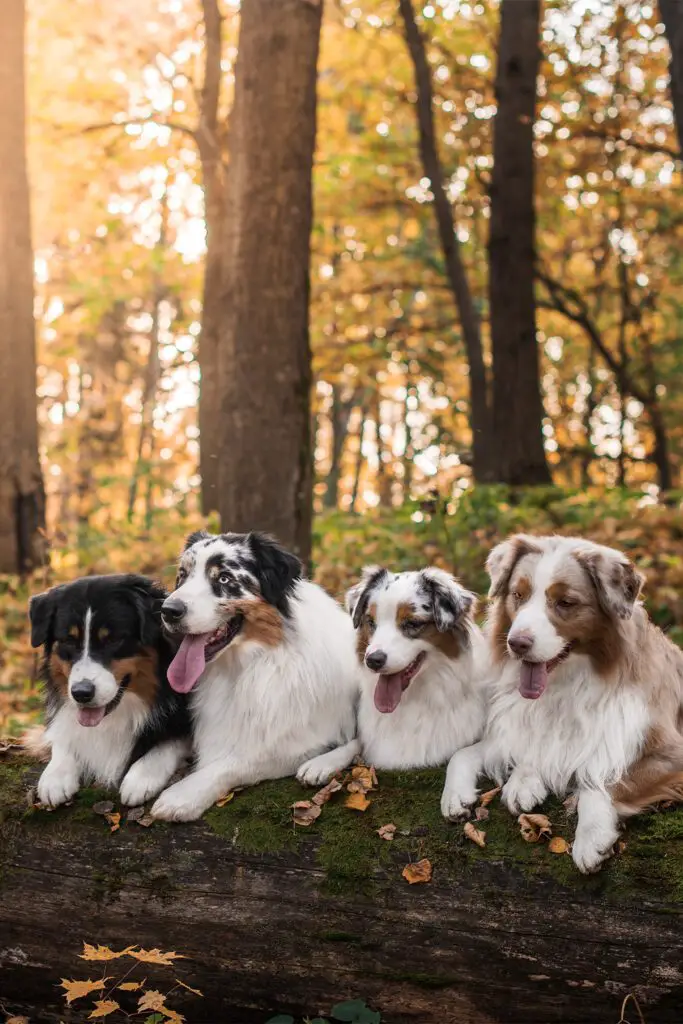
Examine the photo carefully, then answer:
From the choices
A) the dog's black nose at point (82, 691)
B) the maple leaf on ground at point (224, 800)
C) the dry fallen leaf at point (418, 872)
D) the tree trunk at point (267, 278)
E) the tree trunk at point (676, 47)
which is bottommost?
the dry fallen leaf at point (418, 872)

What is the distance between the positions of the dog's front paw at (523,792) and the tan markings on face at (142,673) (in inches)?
69.9

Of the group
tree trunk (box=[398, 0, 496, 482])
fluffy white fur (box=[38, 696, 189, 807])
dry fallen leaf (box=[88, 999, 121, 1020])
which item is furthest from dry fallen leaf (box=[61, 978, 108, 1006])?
tree trunk (box=[398, 0, 496, 482])

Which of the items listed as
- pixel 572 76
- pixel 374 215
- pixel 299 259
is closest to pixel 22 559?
pixel 299 259

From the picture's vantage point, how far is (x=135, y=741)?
476 cm

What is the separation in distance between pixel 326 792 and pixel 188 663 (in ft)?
2.93

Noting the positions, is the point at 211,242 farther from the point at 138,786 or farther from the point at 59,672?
the point at 138,786

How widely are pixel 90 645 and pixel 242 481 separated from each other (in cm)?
271

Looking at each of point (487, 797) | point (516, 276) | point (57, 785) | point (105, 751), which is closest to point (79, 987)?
point (57, 785)

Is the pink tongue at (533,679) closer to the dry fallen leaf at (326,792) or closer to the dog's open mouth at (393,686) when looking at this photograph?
the dog's open mouth at (393,686)

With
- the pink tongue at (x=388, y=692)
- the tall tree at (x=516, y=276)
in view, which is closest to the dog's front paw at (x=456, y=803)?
the pink tongue at (x=388, y=692)

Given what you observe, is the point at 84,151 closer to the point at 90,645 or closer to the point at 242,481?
the point at 242,481

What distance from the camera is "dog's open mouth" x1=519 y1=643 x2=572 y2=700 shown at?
419cm

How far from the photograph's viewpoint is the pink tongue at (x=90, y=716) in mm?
4449

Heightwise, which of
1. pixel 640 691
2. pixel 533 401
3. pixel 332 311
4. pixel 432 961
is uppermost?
pixel 332 311
